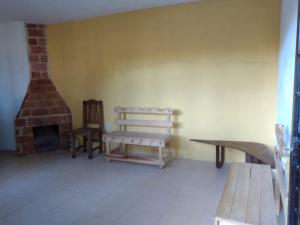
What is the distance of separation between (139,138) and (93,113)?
3.93 ft

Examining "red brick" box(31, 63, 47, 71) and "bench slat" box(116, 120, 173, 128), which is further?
"red brick" box(31, 63, 47, 71)

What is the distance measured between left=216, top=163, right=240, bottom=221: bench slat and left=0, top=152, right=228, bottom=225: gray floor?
52cm

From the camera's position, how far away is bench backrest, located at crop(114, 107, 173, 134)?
3947mm

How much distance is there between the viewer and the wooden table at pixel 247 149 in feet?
9.64

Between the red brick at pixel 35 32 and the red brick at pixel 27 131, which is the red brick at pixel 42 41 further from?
the red brick at pixel 27 131

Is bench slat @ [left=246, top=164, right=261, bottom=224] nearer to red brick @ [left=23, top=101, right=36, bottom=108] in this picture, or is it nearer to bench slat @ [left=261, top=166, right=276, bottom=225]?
bench slat @ [left=261, top=166, right=276, bottom=225]

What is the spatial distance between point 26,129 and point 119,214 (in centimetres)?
268

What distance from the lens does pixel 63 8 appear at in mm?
3551

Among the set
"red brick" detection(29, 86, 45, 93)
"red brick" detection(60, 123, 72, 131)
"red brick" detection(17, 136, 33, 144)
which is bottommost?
"red brick" detection(17, 136, 33, 144)

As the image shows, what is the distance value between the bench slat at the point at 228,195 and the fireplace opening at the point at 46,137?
11.0ft

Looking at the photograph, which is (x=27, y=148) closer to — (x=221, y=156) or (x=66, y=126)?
(x=66, y=126)

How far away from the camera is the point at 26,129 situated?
439cm

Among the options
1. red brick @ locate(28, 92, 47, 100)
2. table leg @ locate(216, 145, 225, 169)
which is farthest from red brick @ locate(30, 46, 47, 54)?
table leg @ locate(216, 145, 225, 169)

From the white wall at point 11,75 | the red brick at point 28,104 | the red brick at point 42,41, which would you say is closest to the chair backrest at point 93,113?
the red brick at point 28,104
